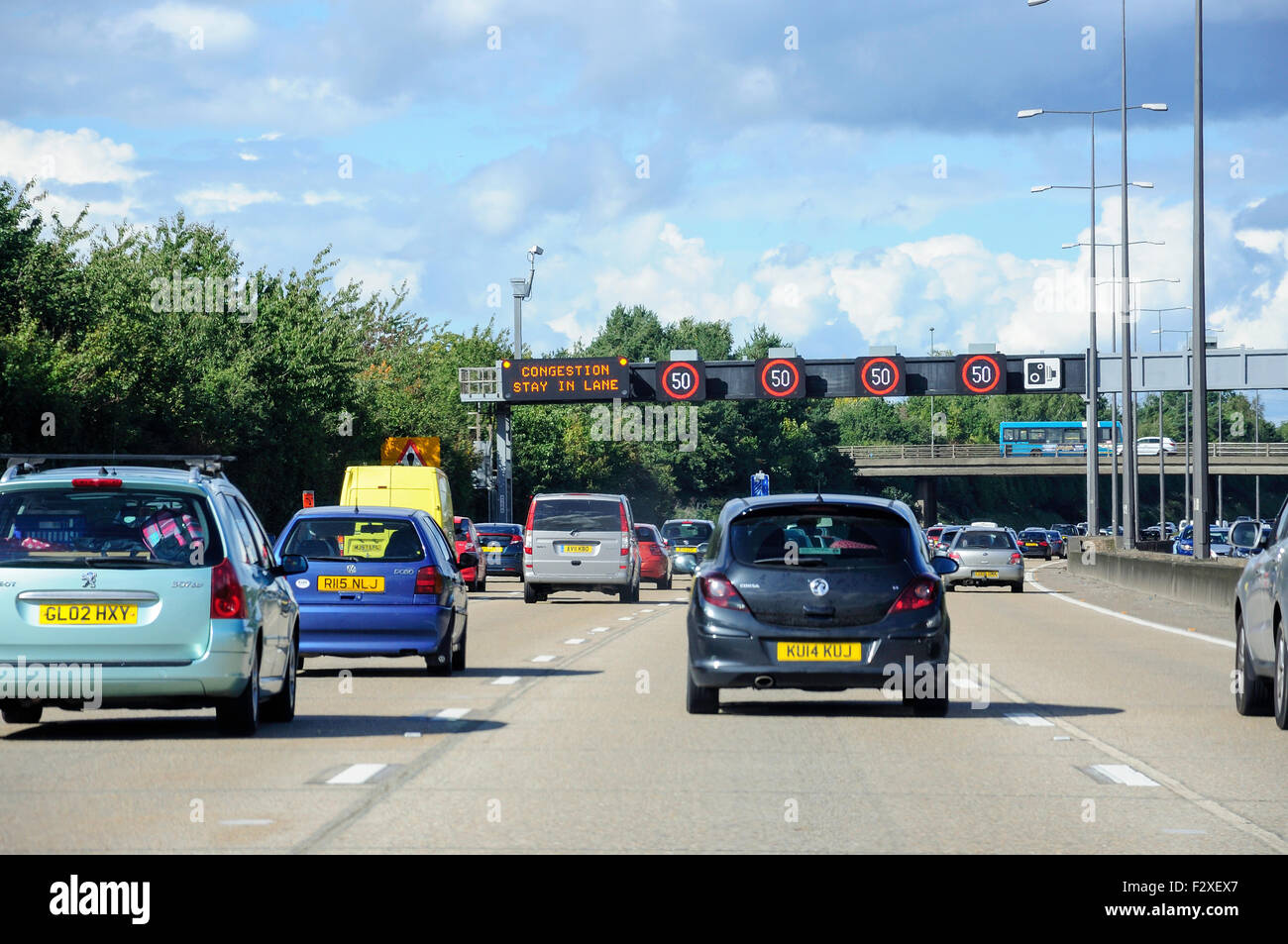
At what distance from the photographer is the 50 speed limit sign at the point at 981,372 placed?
208ft

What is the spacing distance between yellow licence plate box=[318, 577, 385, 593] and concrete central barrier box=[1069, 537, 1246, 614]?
11492 millimetres

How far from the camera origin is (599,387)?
214ft

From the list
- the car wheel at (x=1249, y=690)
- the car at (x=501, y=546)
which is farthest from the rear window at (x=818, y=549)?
the car at (x=501, y=546)

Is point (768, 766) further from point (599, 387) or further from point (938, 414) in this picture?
point (938, 414)

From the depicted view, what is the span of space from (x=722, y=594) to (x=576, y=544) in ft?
72.8

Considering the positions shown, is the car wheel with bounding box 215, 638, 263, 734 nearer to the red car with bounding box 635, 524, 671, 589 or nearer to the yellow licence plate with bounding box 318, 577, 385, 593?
the yellow licence plate with bounding box 318, 577, 385, 593

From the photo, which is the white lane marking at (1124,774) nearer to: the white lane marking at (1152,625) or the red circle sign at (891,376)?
the white lane marking at (1152,625)

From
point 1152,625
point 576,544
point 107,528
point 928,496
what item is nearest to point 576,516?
point 576,544

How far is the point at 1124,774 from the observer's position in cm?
1115

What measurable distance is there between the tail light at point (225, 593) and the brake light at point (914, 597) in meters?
4.43

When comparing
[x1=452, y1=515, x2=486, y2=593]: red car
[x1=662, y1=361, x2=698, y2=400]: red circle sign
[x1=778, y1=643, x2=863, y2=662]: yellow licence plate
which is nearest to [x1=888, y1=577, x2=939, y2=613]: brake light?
[x1=778, y1=643, x2=863, y2=662]: yellow licence plate

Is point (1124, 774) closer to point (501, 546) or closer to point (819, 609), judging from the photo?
point (819, 609)

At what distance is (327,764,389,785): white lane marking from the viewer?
1048cm
